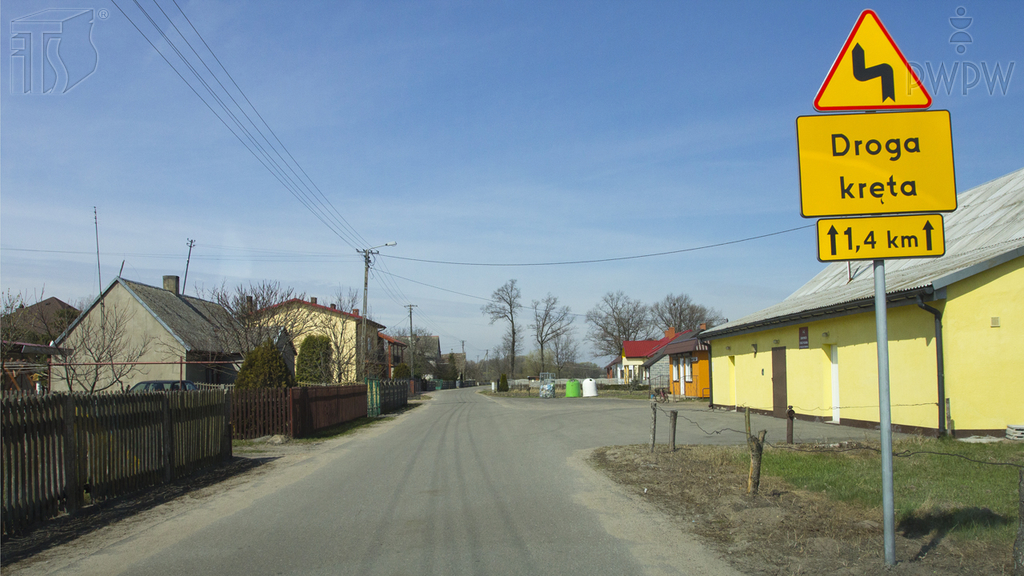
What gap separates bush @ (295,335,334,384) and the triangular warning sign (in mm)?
34389

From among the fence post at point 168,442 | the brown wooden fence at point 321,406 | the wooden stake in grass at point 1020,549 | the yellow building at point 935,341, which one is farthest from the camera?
the brown wooden fence at point 321,406

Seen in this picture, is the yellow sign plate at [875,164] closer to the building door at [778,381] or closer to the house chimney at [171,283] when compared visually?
the building door at [778,381]

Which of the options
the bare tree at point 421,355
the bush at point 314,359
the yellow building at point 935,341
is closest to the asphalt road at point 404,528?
the yellow building at point 935,341

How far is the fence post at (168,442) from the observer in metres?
10.7

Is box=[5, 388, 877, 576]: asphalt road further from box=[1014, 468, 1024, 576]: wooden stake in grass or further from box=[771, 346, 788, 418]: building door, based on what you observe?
box=[771, 346, 788, 418]: building door

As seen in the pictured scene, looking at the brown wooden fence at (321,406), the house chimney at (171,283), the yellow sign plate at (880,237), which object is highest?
the house chimney at (171,283)

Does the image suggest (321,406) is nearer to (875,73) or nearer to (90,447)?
(90,447)

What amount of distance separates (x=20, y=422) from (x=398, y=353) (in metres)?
93.4

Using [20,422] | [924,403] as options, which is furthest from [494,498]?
[924,403]

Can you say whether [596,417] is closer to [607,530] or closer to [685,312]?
[607,530]

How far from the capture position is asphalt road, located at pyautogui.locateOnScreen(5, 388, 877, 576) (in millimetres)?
5879

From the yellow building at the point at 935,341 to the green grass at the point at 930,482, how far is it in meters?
1.49

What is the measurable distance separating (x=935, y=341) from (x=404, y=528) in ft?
40.7

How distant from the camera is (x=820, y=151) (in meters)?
5.52
